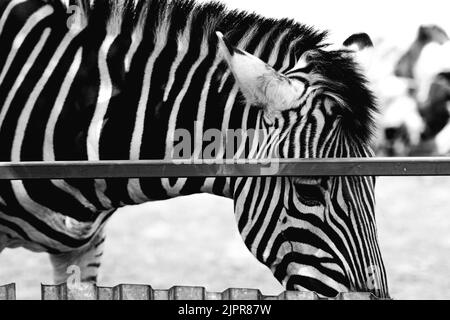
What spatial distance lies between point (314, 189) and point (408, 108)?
8349mm

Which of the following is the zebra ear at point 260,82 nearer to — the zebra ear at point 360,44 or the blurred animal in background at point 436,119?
the zebra ear at point 360,44

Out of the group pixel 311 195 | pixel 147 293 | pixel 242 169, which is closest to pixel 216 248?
pixel 311 195

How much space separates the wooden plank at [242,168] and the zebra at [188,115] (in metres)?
0.47

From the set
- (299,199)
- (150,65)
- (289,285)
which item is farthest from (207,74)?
(289,285)

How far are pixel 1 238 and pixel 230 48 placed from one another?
49.8 inches

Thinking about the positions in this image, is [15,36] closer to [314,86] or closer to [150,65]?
[150,65]

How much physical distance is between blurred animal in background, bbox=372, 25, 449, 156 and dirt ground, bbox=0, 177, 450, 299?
480 mm

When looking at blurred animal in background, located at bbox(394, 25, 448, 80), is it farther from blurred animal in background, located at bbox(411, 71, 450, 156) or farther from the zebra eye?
the zebra eye

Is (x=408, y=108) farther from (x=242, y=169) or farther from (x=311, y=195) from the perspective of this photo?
(x=242, y=169)

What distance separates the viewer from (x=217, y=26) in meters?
3.73
